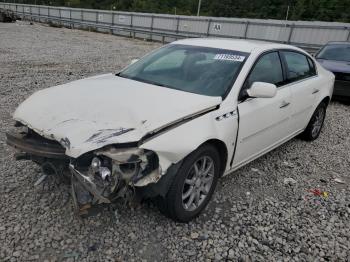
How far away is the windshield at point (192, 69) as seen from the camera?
3.46 m

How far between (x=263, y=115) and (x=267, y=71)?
23.5 inches

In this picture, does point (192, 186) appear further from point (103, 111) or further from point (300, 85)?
point (300, 85)

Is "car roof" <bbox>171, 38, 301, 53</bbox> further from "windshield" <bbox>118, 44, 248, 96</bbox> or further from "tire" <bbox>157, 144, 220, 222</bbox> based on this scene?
"tire" <bbox>157, 144, 220, 222</bbox>

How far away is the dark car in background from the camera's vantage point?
25.6 ft

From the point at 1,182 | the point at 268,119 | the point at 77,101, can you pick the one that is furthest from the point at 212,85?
the point at 1,182

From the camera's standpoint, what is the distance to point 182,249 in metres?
2.78

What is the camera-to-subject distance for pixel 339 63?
8.20 m

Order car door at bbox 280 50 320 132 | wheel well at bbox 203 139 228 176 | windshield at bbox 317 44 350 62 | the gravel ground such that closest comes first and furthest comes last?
the gravel ground < wheel well at bbox 203 139 228 176 < car door at bbox 280 50 320 132 < windshield at bbox 317 44 350 62

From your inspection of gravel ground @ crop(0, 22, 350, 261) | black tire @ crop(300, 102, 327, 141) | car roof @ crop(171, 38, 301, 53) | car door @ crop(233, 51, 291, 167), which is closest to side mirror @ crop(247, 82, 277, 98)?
car door @ crop(233, 51, 291, 167)

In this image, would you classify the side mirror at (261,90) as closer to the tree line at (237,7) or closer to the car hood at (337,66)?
the car hood at (337,66)

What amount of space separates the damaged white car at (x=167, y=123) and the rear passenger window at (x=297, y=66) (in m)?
0.03

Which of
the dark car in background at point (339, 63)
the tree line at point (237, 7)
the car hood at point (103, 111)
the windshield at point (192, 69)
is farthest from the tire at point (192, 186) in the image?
the tree line at point (237, 7)

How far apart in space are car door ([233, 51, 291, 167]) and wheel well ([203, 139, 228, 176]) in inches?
7.6

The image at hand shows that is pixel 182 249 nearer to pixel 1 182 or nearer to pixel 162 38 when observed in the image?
pixel 1 182
